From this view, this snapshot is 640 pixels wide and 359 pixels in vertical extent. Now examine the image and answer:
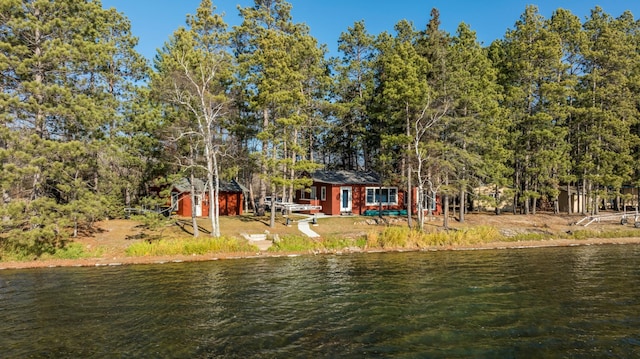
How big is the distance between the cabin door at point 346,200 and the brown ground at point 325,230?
4.12 meters

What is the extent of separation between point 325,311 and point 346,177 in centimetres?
2736

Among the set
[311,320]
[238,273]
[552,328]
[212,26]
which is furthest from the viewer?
[212,26]

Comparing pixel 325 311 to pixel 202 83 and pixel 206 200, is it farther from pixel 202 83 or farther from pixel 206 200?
pixel 206 200

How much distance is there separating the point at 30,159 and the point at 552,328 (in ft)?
74.9

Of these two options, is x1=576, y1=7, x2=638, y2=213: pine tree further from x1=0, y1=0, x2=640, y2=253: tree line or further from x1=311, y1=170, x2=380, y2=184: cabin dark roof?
x1=311, y1=170, x2=380, y2=184: cabin dark roof

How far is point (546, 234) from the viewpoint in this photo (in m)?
29.2

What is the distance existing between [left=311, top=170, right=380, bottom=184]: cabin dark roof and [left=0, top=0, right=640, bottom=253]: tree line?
153 inches

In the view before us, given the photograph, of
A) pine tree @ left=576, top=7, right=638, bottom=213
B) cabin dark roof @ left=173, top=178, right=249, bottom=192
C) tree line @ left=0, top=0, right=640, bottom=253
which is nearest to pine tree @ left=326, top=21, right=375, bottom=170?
tree line @ left=0, top=0, right=640, bottom=253

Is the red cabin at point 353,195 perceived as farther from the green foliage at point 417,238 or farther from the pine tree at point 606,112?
the pine tree at point 606,112

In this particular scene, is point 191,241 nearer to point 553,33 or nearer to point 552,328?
point 552,328

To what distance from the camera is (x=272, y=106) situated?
95.0ft

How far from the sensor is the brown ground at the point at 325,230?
20.6 m

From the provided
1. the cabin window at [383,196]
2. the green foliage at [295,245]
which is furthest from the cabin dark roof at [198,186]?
the cabin window at [383,196]

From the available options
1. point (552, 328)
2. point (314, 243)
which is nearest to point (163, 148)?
point (314, 243)
